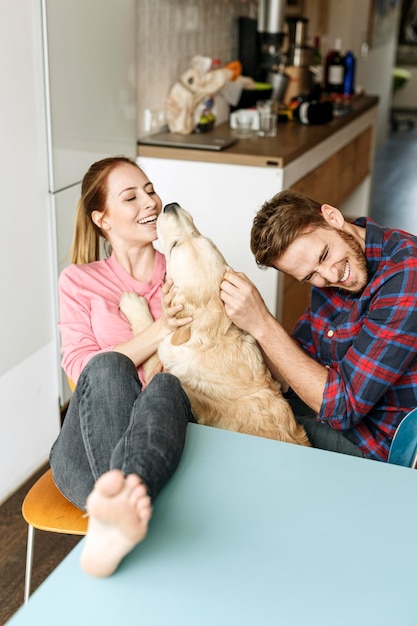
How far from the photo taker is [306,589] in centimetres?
98

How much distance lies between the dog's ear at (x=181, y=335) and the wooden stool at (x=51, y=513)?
0.39 metres

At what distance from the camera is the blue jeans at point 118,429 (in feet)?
3.74

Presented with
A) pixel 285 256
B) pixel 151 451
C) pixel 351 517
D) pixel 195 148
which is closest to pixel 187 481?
pixel 151 451

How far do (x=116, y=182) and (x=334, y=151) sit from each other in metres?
2.03

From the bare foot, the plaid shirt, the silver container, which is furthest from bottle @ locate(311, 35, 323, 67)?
the bare foot

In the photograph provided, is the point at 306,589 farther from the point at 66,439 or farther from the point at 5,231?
the point at 5,231

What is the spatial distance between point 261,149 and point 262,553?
2135mm

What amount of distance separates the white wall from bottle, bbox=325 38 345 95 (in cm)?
256

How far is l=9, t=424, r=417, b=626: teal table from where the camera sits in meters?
0.93

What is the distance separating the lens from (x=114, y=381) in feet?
4.67

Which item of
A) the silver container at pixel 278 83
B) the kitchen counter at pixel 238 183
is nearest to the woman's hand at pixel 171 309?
the kitchen counter at pixel 238 183

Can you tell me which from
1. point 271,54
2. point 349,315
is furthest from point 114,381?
point 271,54

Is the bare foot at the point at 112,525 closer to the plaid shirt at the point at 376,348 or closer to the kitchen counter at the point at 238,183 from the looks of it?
the plaid shirt at the point at 376,348

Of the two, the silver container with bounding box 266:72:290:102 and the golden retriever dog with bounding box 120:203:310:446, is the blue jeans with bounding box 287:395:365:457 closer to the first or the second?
the golden retriever dog with bounding box 120:203:310:446
